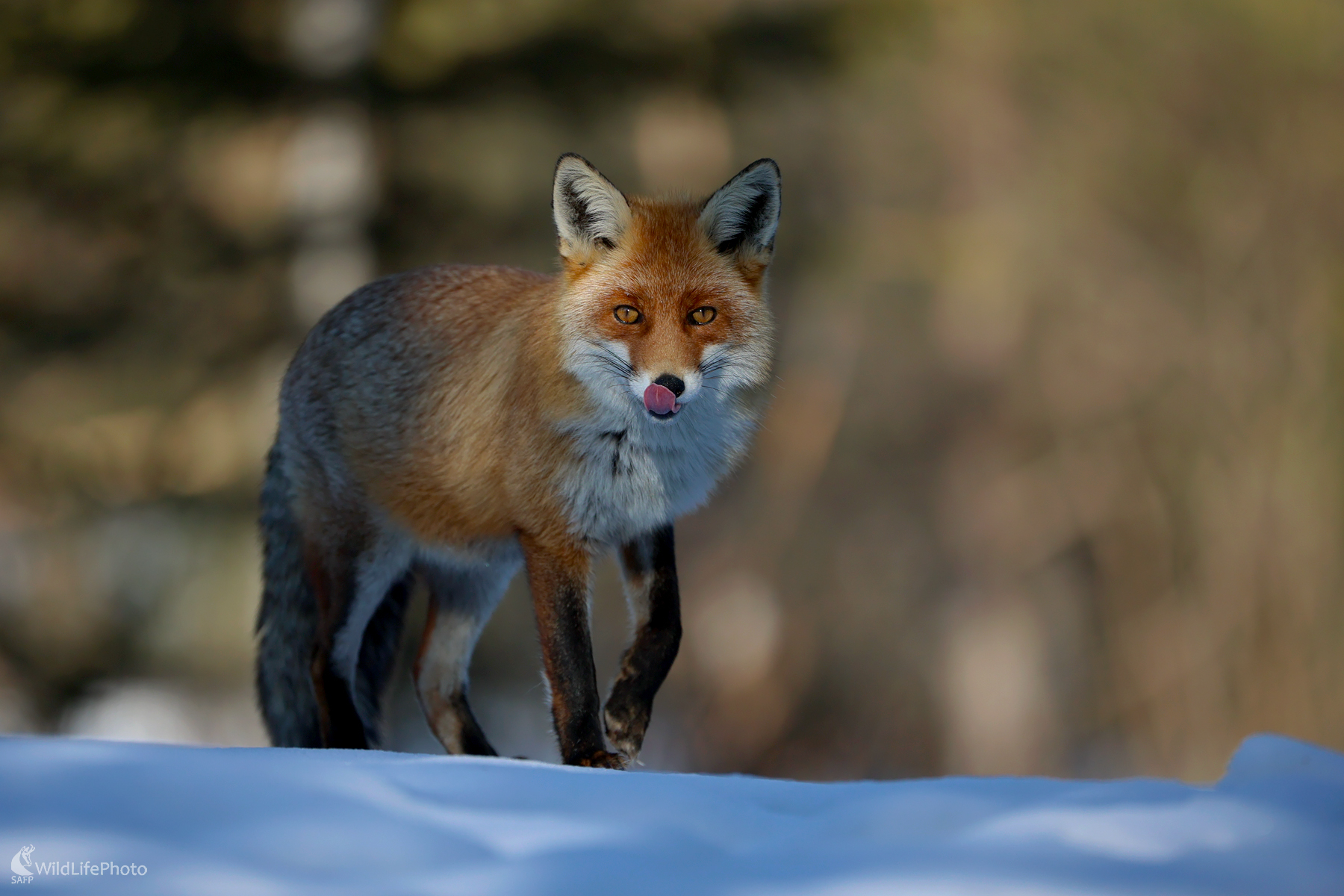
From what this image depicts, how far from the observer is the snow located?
198 cm

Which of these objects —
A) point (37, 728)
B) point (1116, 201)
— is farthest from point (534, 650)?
point (1116, 201)

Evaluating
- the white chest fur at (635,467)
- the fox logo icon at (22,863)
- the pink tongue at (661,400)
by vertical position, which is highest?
the pink tongue at (661,400)

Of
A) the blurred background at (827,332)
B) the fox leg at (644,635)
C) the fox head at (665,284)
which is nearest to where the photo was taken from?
the fox head at (665,284)

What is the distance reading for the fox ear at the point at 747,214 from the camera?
347 centimetres

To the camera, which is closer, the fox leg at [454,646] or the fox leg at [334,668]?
the fox leg at [334,668]

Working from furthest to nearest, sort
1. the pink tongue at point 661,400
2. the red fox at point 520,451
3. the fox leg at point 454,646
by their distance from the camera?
the fox leg at point 454,646 → the red fox at point 520,451 → the pink tongue at point 661,400

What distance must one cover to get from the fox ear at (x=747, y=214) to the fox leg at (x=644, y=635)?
0.88m

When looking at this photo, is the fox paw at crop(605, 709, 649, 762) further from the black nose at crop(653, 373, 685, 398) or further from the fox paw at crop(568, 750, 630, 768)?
the black nose at crop(653, 373, 685, 398)

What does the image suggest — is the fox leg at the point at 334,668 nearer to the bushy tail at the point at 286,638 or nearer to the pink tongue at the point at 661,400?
the bushy tail at the point at 286,638

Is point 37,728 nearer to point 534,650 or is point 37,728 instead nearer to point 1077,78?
point 534,650

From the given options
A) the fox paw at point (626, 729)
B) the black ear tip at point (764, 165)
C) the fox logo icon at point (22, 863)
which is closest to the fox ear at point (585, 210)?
the black ear tip at point (764, 165)

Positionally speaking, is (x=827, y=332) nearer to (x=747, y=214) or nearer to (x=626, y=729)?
(x=747, y=214)

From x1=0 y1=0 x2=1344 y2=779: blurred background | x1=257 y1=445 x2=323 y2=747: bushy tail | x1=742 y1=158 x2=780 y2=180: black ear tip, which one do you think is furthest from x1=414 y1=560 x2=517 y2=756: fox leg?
x1=0 y1=0 x2=1344 y2=779: blurred background

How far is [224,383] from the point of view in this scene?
9.78 m
